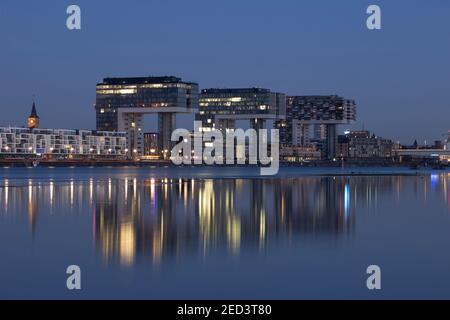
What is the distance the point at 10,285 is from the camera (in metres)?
15.5

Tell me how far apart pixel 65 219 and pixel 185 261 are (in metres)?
12.4

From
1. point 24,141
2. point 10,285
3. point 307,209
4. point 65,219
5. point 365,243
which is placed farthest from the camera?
point 24,141

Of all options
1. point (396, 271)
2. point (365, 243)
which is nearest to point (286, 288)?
point (396, 271)

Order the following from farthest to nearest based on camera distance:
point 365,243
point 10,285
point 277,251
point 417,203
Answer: point 417,203
point 365,243
point 277,251
point 10,285
